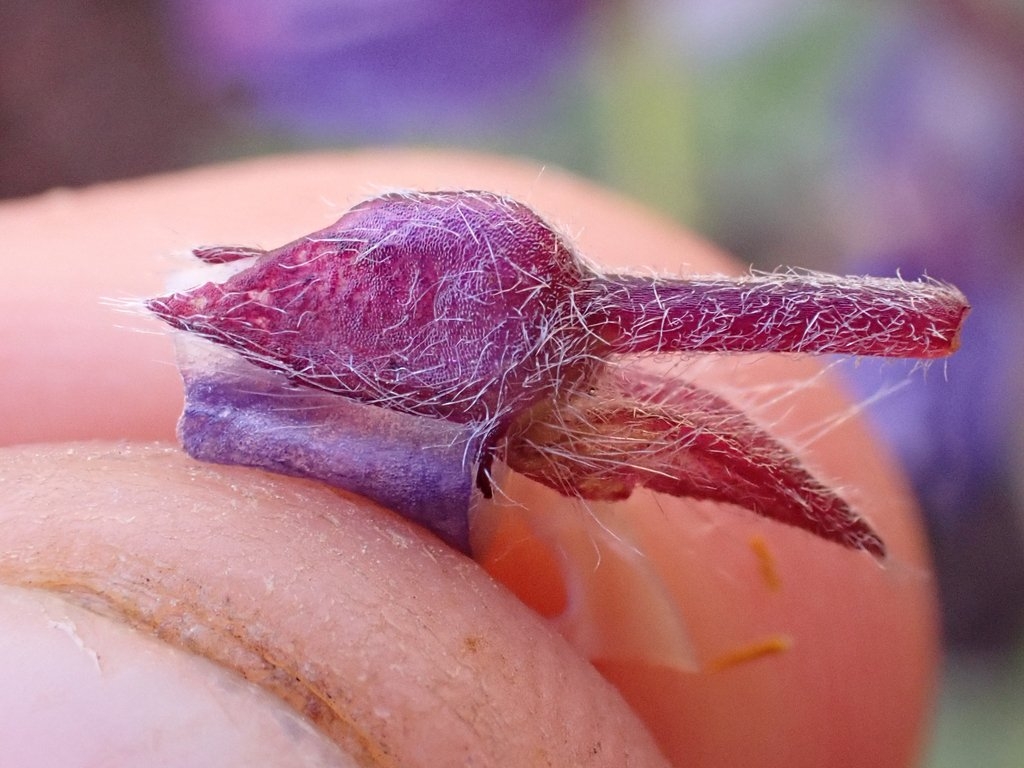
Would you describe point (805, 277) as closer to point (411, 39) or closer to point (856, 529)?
point (856, 529)

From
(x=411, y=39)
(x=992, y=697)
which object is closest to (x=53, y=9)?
(x=411, y=39)

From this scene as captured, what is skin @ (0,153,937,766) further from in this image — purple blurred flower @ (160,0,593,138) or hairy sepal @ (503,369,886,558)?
purple blurred flower @ (160,0,593,138)

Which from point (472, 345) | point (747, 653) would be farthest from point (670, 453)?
point (747, 653)

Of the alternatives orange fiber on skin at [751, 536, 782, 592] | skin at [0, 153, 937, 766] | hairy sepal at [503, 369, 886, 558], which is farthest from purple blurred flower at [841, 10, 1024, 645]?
hairy sepal at [503, 369, 886, 558]

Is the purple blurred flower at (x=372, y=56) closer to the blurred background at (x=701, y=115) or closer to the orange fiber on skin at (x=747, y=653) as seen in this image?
the blurred background at (x=701, y=115)

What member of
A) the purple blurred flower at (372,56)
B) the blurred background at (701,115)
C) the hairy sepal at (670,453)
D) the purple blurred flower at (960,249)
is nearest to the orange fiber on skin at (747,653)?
the hairy sepal at (670,453)

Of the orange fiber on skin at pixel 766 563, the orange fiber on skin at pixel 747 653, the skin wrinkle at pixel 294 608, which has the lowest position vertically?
the orange fiber on skin at pixel 747 653

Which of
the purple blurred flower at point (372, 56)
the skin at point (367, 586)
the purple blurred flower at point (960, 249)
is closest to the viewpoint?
the skin at point (367, 586)

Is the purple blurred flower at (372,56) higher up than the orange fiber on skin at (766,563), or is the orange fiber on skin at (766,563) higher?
the purple blurred flower at (372,56)
